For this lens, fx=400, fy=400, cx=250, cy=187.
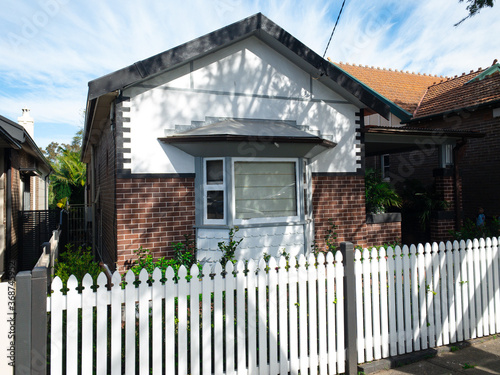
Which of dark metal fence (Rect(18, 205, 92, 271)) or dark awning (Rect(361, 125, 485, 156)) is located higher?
dark awning (Rect(361, 125, 485, 156))

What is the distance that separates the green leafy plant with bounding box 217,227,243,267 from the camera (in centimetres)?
686

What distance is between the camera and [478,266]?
5.60 m

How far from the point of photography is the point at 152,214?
23.2ft

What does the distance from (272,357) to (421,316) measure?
83.5 inches

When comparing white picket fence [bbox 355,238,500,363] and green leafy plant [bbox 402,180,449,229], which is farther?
green leafy plant [bbox 402,180,449,229]

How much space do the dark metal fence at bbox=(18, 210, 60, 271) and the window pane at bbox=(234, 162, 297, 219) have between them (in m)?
6.30

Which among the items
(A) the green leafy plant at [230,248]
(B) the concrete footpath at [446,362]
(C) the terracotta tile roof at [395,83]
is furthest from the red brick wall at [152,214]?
(C) the terracotta tile roof at [395,83]

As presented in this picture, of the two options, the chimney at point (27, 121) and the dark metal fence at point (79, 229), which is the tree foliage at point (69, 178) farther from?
the dark metal fence at point (79, 229)

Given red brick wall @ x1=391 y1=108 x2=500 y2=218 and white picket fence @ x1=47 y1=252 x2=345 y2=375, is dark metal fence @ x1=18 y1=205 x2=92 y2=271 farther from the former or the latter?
red brick wall @ x1=391 y1=108 x2=500 y2=218

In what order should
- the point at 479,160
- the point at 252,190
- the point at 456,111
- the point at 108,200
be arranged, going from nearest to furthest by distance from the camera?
the point at 252,190, the point at 108,200, the point at 479,160, the point at 456,111

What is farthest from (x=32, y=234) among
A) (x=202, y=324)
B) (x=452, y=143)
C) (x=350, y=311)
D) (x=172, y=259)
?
(x=452, y=143)

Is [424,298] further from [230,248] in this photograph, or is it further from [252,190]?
[252,190]

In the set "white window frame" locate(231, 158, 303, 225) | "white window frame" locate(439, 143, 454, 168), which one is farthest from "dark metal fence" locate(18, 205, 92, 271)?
"white window frame" locate(439, 143, 454, 168)

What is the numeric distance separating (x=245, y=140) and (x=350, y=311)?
11.6 ft
